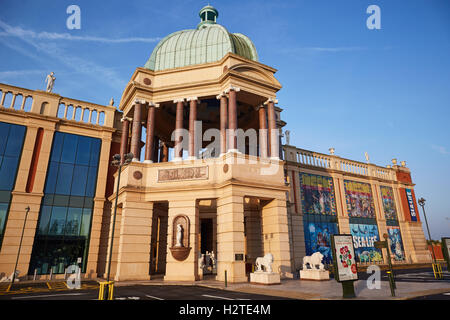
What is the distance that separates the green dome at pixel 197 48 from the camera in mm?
27547

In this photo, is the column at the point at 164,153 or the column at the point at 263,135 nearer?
the column at the point at 263,135

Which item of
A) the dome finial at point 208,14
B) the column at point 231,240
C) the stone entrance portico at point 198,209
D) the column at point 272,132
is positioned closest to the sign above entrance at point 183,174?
the stone entrance portico at point 198,209

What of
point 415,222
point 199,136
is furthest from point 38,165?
point 415,222

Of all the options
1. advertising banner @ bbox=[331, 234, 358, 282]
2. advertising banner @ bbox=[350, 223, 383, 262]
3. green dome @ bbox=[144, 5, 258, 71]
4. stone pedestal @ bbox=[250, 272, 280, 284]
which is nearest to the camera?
advertising banner @ bbox=[331, 234, 358, 282]

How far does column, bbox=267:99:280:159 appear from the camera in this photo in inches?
989

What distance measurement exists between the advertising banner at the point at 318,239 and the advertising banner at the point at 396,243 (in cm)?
1322

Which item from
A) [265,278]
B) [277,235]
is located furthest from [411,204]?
[265,278]

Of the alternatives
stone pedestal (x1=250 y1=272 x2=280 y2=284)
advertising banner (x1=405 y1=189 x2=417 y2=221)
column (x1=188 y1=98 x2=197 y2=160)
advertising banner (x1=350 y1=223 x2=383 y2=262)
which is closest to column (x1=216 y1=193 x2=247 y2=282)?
stone pedestal (x1=250 y1=272 x2=280 y2=284)

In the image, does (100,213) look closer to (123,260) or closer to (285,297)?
A: (123,260)

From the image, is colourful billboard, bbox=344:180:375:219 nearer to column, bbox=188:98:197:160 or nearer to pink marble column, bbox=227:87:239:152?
pink marble column, bbox=227:87:239:152

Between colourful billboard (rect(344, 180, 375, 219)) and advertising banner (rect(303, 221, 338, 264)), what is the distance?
630 cm

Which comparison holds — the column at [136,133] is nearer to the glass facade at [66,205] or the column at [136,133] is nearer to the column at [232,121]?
the glass facade at [66,205]

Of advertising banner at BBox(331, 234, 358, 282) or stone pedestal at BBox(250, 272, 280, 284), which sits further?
stone pedestal at BBox(250, 272, 280, 284)
